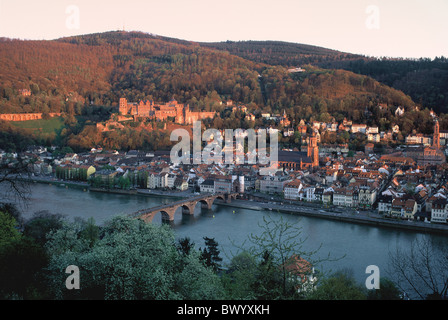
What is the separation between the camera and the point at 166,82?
95.7ft

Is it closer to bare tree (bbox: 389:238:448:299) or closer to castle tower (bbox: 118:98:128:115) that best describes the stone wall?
castle tower (bbox: 118:98:128:115)

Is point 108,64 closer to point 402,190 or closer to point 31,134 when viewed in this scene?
point 31,134

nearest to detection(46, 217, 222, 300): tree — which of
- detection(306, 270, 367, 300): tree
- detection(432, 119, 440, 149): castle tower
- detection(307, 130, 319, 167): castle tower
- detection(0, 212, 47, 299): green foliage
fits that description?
detection(0, 212, 47, 299): green foliage

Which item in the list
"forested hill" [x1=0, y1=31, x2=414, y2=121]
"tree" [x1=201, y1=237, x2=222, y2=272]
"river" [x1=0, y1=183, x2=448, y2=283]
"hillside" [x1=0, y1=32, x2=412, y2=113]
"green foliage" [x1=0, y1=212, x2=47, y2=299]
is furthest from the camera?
"hillside" [x1=0, y1=32, x2=412, y2=113]

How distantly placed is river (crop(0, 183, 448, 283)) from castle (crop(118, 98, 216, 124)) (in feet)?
34.1

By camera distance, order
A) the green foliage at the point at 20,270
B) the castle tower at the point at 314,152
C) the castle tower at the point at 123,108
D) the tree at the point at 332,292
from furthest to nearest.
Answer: the castle tower at the point at 123,108
the castle tower at the point at 314,152
the green foliage at the point at 20,270
the tree at the point at 332,292

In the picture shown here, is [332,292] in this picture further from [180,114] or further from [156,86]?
[156,86]

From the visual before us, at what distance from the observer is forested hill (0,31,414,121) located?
73.6ft
